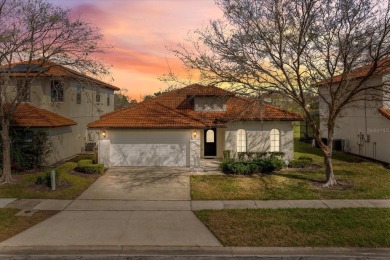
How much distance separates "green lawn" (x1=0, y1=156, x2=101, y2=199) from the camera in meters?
13.6

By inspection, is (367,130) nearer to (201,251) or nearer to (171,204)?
(171,204)

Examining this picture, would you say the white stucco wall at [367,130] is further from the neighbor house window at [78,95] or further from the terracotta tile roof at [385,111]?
the neighbor house window at [78,95]

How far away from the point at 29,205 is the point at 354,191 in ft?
40.2

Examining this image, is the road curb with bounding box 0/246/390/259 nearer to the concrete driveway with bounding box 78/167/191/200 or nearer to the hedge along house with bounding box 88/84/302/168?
the concrete driveway with bounding box 78/167/191/200

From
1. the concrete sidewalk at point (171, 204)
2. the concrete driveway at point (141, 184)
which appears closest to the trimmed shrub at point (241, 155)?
the concrete driveway at point (141, 184)

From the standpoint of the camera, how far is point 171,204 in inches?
498

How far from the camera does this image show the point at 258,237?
364 inches

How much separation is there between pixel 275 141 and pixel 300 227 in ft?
39.3

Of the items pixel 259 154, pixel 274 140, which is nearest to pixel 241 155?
pixel 259 154

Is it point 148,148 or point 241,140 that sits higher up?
point 241,140

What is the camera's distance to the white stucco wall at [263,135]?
21.4 m

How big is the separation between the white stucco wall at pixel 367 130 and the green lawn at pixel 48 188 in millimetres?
14045

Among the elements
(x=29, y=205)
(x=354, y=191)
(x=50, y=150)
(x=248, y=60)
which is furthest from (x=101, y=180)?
(x=354, y=191)

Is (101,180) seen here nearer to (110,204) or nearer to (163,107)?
(110,204)
